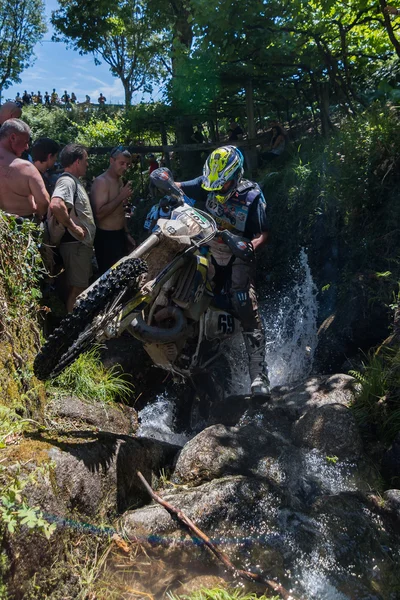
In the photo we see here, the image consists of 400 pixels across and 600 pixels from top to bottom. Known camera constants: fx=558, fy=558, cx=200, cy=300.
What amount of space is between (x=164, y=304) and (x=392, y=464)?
2105mm

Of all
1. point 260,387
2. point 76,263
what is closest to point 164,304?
point 260,387

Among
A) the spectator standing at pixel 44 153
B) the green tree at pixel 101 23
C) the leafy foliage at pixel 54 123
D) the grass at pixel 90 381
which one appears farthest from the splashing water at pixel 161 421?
the leafy foliage at pixel 54 123

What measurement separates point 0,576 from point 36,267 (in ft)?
8.51

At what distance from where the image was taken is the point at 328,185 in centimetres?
708

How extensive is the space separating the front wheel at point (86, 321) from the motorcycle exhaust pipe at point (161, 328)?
1.67 ft

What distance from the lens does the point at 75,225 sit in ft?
17.3

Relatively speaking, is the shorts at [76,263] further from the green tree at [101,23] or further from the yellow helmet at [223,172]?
the green tree at [101,23]

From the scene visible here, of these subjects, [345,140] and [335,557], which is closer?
[335,557]

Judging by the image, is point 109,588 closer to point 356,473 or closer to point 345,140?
point 356,473

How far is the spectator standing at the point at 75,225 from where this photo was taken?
17.3ft

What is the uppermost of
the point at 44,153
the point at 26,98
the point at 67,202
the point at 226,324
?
the point at 26,98

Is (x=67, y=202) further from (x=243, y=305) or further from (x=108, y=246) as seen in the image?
(x=243, y=305)

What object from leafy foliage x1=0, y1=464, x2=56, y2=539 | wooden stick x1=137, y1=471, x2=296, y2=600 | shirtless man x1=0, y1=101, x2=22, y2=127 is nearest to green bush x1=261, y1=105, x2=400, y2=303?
wooden stick x1=137, y1=471, x2=296, y2=600

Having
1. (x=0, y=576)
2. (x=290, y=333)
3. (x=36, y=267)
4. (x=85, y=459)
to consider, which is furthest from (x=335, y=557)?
(x=290, y=333)
